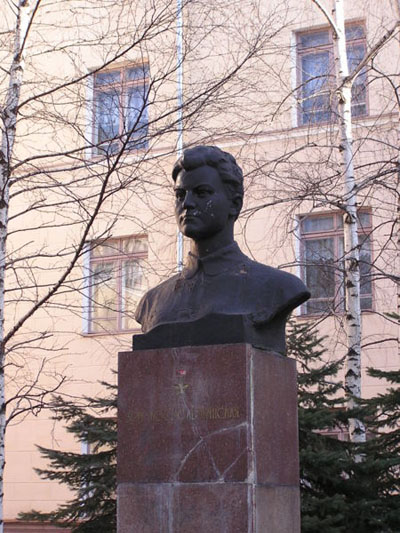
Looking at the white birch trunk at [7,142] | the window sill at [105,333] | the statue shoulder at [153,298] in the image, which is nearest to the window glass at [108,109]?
the white birch trunk at [7,142]

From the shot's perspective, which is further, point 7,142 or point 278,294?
point 7,142

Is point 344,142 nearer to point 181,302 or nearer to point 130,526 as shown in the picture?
point 181,302

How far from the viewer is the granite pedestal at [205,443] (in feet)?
17.2

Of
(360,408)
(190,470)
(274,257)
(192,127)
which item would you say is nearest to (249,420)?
(190,470)

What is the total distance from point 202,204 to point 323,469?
158 inches

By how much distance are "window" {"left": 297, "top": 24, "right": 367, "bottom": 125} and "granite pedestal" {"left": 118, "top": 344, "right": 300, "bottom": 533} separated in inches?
300

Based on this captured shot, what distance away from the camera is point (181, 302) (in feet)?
19.3

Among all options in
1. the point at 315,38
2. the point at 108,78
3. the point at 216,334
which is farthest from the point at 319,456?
the point at 315,38

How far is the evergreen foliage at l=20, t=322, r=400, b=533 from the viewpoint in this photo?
28.4 feet

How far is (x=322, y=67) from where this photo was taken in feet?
49.5

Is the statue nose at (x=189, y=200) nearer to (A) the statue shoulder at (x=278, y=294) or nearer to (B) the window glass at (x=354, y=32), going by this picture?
(A) the statue shoulder at (x=278, y=294)

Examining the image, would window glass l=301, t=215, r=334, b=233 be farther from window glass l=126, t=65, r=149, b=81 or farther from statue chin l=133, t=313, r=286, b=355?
statue chin l=133, t=313, r=286, b=355

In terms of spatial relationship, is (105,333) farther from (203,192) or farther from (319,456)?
(203,192)

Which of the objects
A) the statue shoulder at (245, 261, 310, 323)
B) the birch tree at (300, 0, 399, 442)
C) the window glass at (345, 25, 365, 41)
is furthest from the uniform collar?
the window glass at (345, 25, 365, 41)
